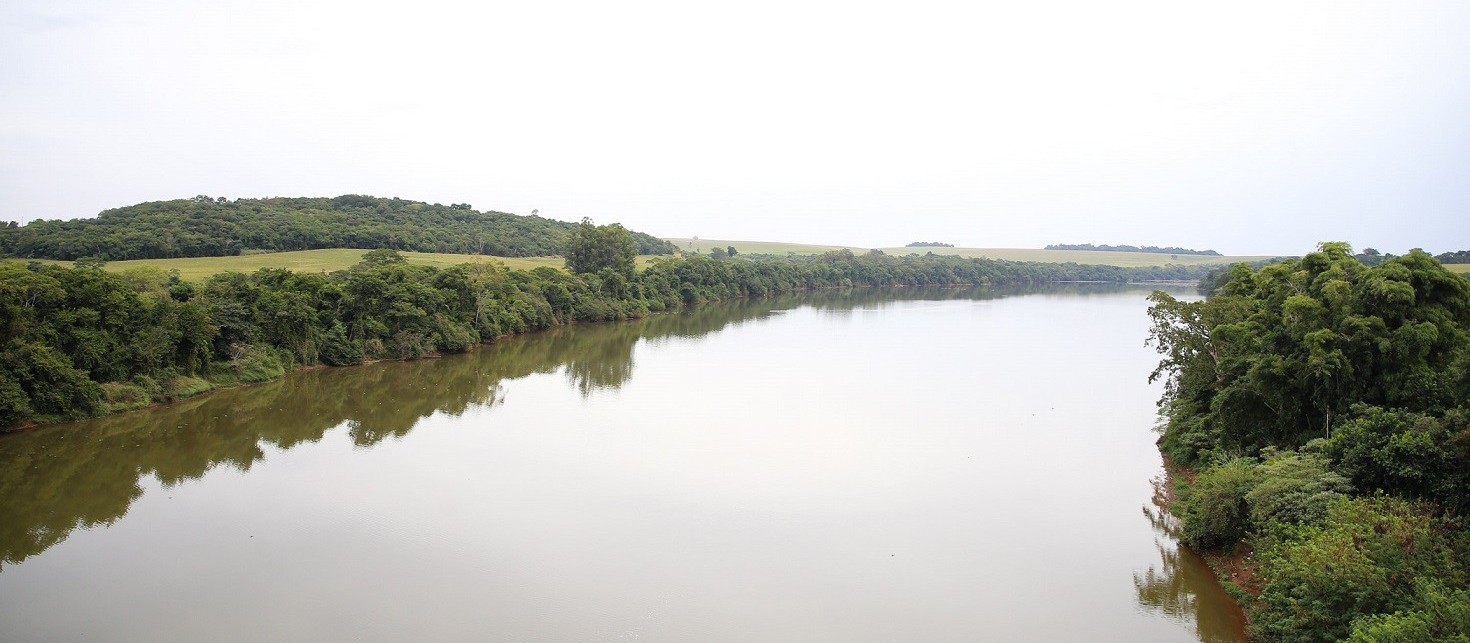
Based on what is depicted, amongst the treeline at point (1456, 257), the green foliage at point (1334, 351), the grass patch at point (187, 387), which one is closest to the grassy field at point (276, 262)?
the grass patch at point (187, 387)

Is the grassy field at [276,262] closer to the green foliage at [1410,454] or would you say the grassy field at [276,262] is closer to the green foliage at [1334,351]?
the green foliage at [1334,351]

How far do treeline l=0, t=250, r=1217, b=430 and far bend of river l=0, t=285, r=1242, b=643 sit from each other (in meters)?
1.11

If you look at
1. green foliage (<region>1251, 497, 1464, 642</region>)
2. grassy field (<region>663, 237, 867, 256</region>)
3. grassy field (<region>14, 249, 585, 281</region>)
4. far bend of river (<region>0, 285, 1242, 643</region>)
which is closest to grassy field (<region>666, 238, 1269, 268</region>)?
grassy field (<region>663, 237, 867, 256</region>)

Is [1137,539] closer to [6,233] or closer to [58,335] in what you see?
[58,335]

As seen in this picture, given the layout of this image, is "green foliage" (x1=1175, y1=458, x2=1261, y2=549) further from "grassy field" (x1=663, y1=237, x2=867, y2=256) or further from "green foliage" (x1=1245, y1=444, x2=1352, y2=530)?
"grassy field" (x1=663, y1=237, x2=867, y2=256)

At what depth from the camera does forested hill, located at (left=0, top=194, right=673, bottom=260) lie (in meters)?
45.8

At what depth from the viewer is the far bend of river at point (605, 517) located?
1277 centimetres

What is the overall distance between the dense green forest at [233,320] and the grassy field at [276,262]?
265 inches

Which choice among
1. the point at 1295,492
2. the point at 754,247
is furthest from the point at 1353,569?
the point at 754,247

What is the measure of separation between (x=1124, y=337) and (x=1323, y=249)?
31639mm

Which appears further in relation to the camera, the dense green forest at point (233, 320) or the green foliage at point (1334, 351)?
the dense green forest at point (233, 320)

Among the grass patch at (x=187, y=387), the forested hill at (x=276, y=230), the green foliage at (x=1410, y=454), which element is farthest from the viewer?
the forested hill at (x=276, y=230)

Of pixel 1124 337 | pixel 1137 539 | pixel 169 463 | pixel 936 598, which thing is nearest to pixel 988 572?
pixel 936 598

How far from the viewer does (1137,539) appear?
53.0ft
